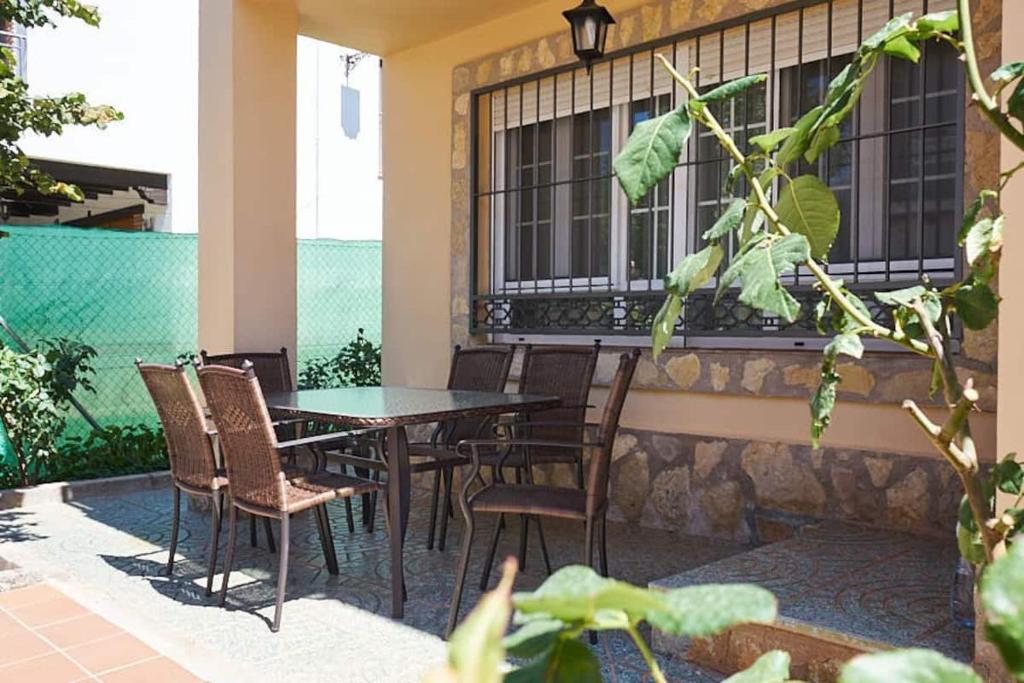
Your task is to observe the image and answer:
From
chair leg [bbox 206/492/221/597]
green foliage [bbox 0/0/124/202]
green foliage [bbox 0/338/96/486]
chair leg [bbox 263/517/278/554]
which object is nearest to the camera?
chair leg [bbox 206/492/221/597]

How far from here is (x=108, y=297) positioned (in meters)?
6.18

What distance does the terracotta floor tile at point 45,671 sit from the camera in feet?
8.96

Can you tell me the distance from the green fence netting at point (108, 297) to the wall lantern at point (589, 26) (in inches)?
141

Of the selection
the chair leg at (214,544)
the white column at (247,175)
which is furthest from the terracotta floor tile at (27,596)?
the white column at (247,175)

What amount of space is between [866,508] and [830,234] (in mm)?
3131

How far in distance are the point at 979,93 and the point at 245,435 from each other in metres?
2.97

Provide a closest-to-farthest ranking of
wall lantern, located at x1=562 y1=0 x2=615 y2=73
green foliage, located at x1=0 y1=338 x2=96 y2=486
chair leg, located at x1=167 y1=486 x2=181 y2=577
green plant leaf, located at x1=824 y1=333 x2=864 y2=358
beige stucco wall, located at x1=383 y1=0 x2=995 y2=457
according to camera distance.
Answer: green plant leaf, located at x1=824 y1=333 x2=864 y2=358 → chair leg, located at x1=167 y1=486 x2=181 y2=577 → wall lantern, located at x1=562 y1=0 x2=615 y2=73 → beige stucco wall, located at x1=383 y1=0 x2=995 y2=457 → green foliage, located at x1=0 y1=338 x2=96 y2=486

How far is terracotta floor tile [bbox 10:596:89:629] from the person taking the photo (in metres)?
3.25

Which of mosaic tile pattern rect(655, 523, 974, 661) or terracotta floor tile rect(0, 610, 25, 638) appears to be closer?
mosaic tile pattern rect(655, 523, 974, 661)

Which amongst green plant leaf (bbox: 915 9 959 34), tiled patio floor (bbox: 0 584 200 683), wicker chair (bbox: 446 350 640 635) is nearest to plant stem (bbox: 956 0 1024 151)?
green plant leaf (bbox: 915 9 959 34)

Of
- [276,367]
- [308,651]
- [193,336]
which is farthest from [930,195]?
[193,336]

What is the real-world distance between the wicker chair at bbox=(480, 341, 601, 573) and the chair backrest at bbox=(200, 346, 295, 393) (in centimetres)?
137

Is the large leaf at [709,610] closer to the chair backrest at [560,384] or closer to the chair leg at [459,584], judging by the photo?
the chair leg at [459,584]

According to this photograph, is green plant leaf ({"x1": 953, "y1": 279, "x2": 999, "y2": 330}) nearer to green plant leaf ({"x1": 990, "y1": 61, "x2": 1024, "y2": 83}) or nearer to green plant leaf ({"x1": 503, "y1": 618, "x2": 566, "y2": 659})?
green plant leaf ({"x1": 990, "y1": 61, "x2": 1024, "y2": 83})
